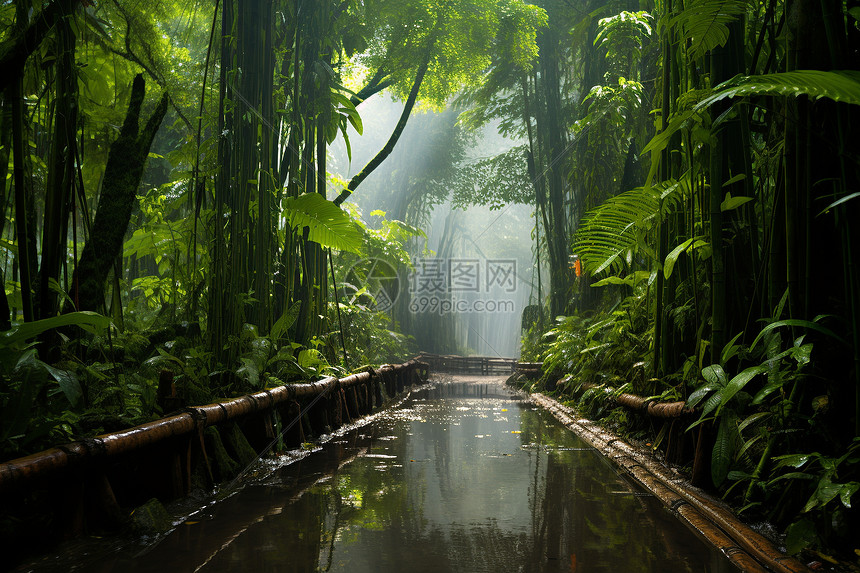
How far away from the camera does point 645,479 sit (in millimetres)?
2799

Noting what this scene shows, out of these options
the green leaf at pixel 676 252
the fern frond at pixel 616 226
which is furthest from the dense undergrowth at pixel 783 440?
the fern frond at pixel 616 226

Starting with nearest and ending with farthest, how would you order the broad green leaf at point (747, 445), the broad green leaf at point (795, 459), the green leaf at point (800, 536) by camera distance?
the green leaf at point (800, 536) → the broad green leaf at point (795, 459) → the broad green leaf at point (747, 445)

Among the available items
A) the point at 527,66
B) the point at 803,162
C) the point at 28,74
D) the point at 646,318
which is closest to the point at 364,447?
the point at 646,318

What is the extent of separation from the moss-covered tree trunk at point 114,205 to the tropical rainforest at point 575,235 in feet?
0.03

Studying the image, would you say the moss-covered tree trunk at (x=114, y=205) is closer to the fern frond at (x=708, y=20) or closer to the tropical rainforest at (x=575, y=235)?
the tropical rainforest at (x=575, y=235)

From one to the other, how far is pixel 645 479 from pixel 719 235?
3.38 ft

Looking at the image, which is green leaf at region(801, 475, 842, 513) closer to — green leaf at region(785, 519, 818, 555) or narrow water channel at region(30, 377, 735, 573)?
green leaf at region(785, 519, 818, 555)

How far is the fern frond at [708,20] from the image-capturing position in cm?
242

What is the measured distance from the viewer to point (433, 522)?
85.6 inches

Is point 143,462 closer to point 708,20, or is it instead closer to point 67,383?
point 67,383

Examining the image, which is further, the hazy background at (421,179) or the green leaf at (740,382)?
the hazy background at (421,179)

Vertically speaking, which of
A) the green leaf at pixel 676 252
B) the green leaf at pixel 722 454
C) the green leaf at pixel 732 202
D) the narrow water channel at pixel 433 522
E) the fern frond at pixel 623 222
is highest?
the fern frond at pixel 623 222

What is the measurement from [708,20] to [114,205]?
248 cm

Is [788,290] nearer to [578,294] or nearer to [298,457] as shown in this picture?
[298,457]
